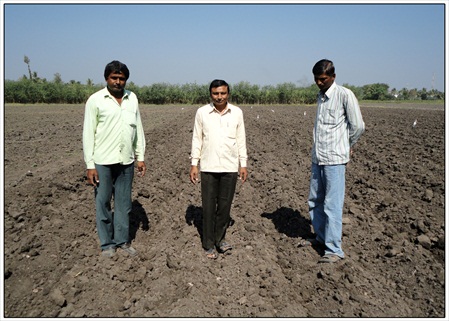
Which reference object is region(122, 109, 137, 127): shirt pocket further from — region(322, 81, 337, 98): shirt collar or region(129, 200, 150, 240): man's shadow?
region(322, 81, 337, 98): shirt collar

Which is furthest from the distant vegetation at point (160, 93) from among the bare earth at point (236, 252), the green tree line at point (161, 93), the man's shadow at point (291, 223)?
the man's shadow at point (291, 223)

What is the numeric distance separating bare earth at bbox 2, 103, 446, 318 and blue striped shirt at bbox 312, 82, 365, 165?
104 centimetres

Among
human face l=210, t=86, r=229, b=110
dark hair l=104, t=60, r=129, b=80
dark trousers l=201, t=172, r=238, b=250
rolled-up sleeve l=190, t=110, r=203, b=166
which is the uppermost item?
dark hair l=104, t=60, r=129, b=80

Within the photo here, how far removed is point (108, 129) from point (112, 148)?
0.18 meters

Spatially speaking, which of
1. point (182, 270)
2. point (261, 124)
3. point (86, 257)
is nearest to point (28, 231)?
point (86, 257)

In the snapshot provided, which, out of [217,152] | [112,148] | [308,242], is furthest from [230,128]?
[308,242]

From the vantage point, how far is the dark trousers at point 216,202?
142 inches

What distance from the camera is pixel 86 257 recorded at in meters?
3.68

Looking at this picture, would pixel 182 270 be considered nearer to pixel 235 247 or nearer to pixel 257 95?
pixel 235 247

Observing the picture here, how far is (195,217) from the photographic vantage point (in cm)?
474

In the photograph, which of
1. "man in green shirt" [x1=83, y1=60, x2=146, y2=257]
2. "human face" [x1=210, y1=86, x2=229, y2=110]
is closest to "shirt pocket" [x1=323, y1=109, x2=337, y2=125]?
"human face" [x1=210, y1=86, x2=229, y2=110]

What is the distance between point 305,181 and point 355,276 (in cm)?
324

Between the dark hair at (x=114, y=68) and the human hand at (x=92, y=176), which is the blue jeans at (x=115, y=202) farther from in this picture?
the dark hair at (x=114, y=68)

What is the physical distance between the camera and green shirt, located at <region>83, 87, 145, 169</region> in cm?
329
